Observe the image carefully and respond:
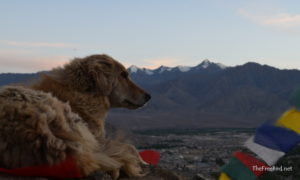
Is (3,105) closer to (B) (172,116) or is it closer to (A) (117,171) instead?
(A) (117,171)

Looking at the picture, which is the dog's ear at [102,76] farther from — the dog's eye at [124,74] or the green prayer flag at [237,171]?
the green prayer flag at [237,171]

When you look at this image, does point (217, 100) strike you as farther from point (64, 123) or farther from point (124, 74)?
point (64, 123)

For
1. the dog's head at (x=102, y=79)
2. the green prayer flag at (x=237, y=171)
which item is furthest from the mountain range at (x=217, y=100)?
the green prayer flag at (x=237, y=171)

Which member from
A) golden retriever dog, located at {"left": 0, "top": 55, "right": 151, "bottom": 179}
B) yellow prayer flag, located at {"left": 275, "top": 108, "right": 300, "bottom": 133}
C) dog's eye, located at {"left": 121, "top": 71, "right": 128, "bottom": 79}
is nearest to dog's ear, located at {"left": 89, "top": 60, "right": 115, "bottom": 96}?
golden retriever dog, located at {"left": 0, "top": 55, "right": 151, "bottom": 179}

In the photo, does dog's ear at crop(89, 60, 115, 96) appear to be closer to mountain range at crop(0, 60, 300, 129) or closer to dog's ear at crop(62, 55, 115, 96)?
dog's ear at crop(62, 55, 115, 96)

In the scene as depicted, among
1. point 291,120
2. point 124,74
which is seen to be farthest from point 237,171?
point 124,74

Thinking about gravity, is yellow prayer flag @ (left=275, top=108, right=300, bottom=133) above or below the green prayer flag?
above
